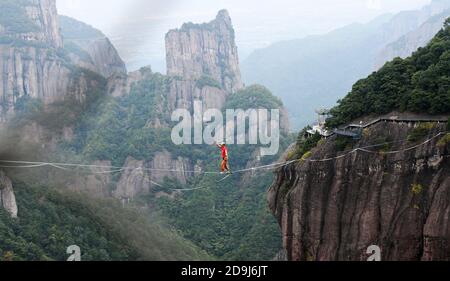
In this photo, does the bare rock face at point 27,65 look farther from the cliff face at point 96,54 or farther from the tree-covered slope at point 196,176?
the tree-covered slope at point 196,176

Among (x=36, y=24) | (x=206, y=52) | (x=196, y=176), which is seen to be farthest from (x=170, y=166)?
(x=36, y=24)

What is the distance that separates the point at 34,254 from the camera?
46156 mm

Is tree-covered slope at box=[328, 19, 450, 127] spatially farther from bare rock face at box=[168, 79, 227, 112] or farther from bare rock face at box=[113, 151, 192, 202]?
bare rock face at box=[168, 79, 227, 112]

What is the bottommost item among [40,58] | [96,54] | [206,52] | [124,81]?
[124,81]

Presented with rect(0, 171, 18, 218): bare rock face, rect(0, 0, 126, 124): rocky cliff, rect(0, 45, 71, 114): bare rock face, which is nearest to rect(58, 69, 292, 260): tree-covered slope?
rect(0, 0, 126, 124): rocky cliff

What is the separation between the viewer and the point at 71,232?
175ft

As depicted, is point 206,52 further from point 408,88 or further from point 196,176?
point 408,88

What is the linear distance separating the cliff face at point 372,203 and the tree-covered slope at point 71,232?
59.5 feet

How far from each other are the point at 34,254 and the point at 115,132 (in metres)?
78.6

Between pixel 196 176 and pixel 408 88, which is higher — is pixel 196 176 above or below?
below

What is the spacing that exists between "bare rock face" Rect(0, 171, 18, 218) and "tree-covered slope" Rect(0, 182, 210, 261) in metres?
0.50

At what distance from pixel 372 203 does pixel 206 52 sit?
113688mm

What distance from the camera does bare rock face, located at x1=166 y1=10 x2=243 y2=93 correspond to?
143 metres
